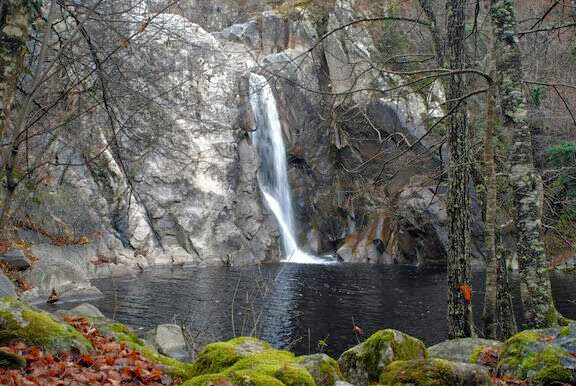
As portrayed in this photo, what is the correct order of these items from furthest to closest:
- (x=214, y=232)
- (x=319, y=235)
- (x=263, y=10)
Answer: (x=263, y=10) < (x=319, y=235) < (x=214, y=232)

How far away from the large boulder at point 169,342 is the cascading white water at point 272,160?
21814 millimetres

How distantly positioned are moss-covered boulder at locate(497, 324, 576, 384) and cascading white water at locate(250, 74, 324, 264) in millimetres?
28797

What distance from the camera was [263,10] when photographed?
40781 mm

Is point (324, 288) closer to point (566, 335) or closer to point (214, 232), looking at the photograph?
point (214, 232)

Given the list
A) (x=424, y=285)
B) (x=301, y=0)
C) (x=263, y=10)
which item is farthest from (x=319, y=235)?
(x=263, y=10)

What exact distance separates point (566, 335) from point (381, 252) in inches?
1070

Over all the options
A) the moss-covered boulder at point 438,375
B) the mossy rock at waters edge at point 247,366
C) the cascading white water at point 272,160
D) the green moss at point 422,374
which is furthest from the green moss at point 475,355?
the cascading white water at point 272,160

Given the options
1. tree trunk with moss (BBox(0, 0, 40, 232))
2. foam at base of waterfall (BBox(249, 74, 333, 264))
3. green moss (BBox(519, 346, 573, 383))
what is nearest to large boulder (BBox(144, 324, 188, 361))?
green moss (BBox(519, 346, 573, 383))

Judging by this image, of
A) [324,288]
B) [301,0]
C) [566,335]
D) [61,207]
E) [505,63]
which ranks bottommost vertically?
[324,288]

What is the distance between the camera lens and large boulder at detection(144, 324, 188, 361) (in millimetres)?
10680

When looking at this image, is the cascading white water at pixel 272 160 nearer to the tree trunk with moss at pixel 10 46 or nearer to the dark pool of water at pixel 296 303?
the dark pool of water at pixel 296 303

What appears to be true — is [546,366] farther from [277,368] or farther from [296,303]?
[296,303]

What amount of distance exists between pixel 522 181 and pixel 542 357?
2.24 meters

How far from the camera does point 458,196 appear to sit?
698cm
